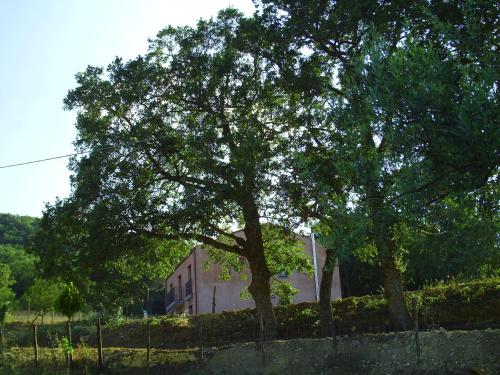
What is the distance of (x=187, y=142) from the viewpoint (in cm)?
1914

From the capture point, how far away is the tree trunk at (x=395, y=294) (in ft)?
60.7

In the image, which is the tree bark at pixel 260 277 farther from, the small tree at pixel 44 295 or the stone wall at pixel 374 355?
the small tree at pixel 44 295

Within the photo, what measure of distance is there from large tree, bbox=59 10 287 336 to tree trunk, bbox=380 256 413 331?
12.7 ft

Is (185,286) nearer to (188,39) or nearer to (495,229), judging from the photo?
(188,39)

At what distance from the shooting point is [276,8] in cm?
1947

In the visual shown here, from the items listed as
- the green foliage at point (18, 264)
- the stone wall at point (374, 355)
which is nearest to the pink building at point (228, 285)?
the stone wall at point (374, 355)

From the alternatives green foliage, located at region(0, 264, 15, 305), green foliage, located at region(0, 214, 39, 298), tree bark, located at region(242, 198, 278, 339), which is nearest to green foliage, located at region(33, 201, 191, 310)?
tree bark, located at region(242, 198, 278, 339)

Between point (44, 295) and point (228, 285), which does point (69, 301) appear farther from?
point (228, 285)

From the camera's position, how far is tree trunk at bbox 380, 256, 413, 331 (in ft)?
60.7

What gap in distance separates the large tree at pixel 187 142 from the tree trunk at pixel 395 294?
3.86 metres

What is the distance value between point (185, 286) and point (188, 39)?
3332 cm

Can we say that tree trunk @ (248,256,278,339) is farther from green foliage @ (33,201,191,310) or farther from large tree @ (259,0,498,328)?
large tree @ (259,0,498,328)

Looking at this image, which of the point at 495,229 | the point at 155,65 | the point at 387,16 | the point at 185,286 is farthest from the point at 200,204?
the point at 185,286

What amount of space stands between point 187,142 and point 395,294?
804cm
